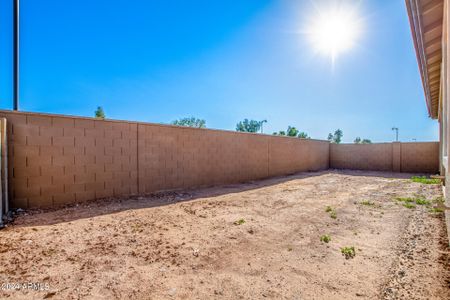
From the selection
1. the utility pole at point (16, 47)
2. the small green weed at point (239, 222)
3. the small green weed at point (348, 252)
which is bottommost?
the small green weed at point (239, 222)

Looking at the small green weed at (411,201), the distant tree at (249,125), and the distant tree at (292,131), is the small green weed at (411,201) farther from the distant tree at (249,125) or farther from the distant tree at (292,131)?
the distant tree at (249,125)

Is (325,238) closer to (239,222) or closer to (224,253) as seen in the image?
(239,222)

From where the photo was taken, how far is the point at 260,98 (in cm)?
1546

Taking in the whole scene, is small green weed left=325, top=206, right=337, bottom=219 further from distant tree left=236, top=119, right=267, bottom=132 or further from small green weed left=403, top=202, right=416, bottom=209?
distant tree left=236, top=119, right=267, bottom=132

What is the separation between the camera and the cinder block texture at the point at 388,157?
424 inches

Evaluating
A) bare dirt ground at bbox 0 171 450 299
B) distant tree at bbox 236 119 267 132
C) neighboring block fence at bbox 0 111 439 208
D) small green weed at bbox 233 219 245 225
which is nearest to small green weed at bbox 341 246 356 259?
bare dirt ground at bbox 0 171 450 299

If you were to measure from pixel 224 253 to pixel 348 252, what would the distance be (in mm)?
1403

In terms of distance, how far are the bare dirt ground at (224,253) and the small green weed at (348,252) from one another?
0.20 feet

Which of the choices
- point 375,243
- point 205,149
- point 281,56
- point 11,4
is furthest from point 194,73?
point 375,243

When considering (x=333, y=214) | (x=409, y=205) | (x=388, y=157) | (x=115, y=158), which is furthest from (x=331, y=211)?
(x=388, y=157)

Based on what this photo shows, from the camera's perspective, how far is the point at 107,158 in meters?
4.68

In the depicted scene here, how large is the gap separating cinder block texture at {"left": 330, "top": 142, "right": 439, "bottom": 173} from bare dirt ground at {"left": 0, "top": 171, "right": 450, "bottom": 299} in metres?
9.57

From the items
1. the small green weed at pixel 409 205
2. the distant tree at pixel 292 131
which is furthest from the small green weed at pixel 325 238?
the distant tree at pixel 292 131

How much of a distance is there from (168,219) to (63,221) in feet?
5.35
